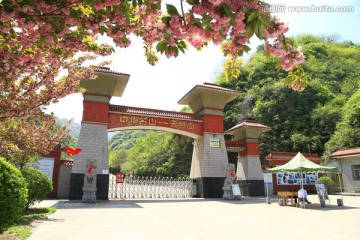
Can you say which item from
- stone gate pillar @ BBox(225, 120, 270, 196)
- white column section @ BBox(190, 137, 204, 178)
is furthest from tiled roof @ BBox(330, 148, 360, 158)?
white column section @ BBox(190, 137, 204, 178)

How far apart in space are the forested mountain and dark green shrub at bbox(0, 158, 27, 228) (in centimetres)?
2288

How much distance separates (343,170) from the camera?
21250 millimetres

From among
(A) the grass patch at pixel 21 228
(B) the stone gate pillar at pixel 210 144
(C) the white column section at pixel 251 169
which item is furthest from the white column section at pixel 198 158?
(A) the grass patch at pixel 21 228

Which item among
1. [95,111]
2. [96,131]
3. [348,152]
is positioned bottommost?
[348,152]

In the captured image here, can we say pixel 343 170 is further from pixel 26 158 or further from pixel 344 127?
pixel 26 158

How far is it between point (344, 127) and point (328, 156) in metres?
4.17

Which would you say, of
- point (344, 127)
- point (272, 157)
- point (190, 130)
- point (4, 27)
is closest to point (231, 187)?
point (190, 130)

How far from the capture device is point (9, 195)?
18.1 ft

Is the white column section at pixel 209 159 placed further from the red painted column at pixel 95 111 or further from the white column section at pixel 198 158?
the red painted column at pixel 95 111

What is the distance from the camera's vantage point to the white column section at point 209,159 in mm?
15945

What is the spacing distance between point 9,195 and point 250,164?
49.9ft

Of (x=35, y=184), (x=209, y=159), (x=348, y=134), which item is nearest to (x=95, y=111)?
(x=35, y=184)

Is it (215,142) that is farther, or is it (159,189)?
(215,142)

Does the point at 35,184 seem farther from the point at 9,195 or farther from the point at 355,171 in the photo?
the point at 355,171
